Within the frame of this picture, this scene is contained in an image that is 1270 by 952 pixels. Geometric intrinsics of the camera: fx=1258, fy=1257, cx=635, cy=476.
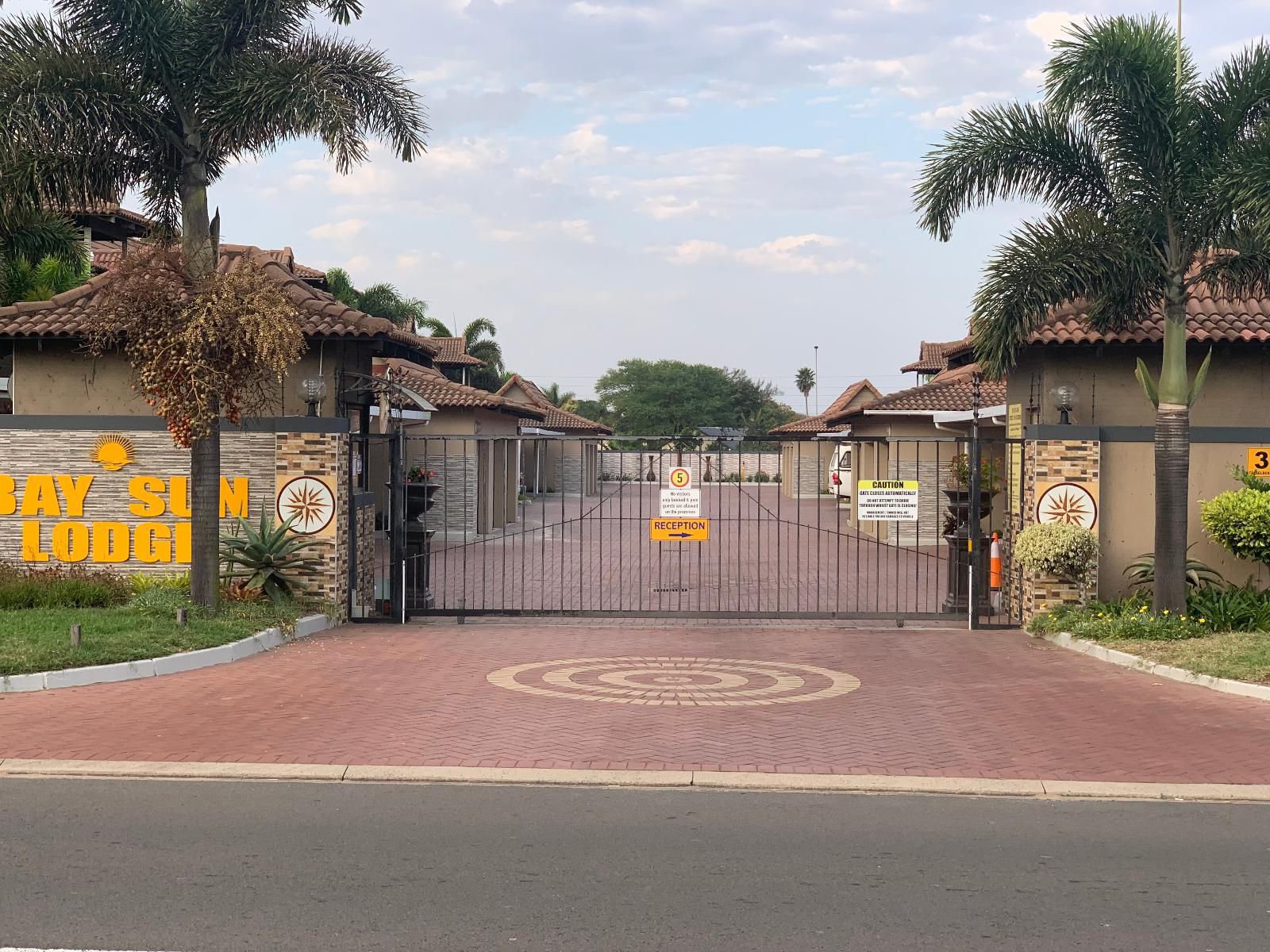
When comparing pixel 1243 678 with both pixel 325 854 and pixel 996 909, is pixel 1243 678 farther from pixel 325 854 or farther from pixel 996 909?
pixel 325 854

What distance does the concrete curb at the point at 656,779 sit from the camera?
8234mm

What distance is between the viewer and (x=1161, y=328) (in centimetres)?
1527

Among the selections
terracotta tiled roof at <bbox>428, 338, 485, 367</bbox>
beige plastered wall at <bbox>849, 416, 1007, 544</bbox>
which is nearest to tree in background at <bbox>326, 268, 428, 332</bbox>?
terracotta tiled roof at <bbox>428, 338, 485, 367</bbox>

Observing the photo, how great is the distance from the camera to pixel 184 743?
364 inches

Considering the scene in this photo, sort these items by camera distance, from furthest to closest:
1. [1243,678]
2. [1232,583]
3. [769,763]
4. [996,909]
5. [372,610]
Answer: [372,610] → [1232,583] → [1243,678] → [769,763] → [996,909]

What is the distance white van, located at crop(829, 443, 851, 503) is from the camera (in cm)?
4381

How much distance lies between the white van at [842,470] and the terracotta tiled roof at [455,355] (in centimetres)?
1420

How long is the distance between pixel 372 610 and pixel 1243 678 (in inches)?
415

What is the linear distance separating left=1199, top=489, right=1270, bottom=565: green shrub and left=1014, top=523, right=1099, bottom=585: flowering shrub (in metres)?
1.34

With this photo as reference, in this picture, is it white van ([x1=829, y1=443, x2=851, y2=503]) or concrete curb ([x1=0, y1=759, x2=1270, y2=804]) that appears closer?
concrete curb ([x1=0, y1=759, x2=1270, y2=804])

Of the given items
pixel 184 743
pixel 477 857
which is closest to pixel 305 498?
pixel 184 743

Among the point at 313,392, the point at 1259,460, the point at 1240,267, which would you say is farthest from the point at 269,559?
the point at 1259,460

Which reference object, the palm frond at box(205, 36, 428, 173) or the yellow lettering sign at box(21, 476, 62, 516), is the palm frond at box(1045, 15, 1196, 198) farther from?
the yellow lettering sign at box(21, 476, 62, 516)

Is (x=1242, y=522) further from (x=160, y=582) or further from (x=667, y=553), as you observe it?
(x=667, y=553)
